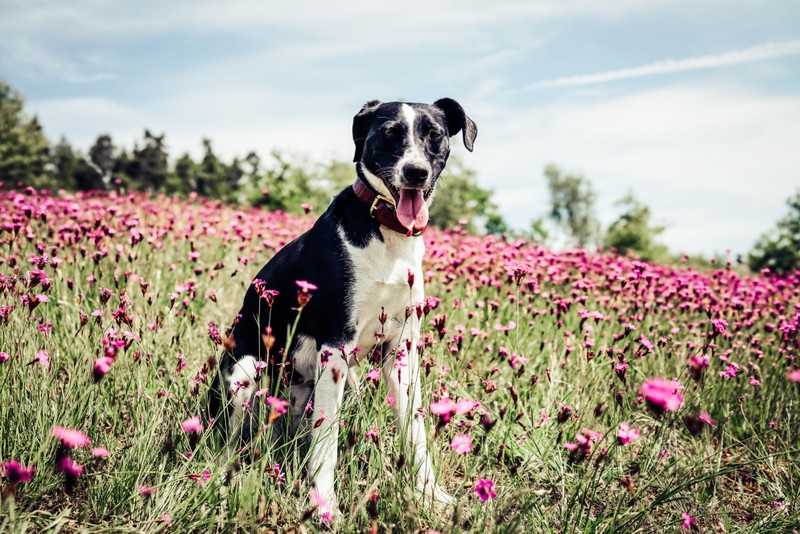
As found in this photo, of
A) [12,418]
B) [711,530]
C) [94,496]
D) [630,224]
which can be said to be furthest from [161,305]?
[630,224]

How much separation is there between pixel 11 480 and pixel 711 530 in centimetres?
276

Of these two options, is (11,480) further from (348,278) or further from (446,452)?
(446,452)

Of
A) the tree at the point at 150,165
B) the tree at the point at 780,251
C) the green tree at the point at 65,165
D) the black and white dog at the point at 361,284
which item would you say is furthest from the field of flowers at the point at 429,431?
the green tree at the point at 65,165

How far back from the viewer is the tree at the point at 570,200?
193 feet

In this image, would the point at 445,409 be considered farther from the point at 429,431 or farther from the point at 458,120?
the point at 458,120

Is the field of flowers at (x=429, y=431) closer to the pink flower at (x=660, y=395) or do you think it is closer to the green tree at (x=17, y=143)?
the pink flower at (x=660, y=395)

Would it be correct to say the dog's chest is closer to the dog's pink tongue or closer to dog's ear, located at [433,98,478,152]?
the dog's pink tongue

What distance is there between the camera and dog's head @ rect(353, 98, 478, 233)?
2705 millimetres

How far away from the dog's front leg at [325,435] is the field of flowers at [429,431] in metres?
0.07

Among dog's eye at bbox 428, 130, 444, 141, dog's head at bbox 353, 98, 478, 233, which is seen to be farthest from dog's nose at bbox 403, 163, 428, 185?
dog's eye at bbox 428, 130, 444, 141

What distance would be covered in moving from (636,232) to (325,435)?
1378 inches

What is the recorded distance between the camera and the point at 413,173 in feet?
8.75

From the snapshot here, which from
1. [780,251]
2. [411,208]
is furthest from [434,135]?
[780,251]

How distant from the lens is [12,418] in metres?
2.14
